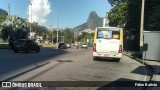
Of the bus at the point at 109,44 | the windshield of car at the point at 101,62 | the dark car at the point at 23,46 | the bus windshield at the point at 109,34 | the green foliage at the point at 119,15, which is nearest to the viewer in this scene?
the windshield of car at the point at 101,62

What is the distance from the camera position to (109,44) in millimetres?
29641

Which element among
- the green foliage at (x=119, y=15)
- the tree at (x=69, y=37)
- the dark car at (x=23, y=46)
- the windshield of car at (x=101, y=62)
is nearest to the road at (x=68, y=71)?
the windshield of car at (x=101, y=62)

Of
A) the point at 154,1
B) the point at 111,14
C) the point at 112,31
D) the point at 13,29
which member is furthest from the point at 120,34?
the point at 13,29

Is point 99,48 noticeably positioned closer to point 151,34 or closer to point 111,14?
point 151,34

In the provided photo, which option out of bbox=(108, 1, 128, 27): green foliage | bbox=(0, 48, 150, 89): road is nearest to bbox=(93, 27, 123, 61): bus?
bbox=(0, 48, 150, 89): road

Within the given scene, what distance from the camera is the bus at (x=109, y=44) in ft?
96.6

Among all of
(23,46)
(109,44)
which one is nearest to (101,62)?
(109,44)

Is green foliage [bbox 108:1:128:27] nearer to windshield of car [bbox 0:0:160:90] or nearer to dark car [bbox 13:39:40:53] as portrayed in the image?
windshield of car [bbox 0:0:160:90]

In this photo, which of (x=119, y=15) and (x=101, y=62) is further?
(x=119, y=15)

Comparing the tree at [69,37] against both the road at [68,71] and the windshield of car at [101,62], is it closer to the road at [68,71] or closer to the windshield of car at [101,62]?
the windshield of car at [101,62]

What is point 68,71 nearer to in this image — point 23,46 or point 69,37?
point 23,46

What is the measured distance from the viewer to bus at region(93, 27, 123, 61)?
29453mm

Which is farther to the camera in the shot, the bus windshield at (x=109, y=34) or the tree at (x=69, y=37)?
the tree at (x=69, y=37)

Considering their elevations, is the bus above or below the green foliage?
below
